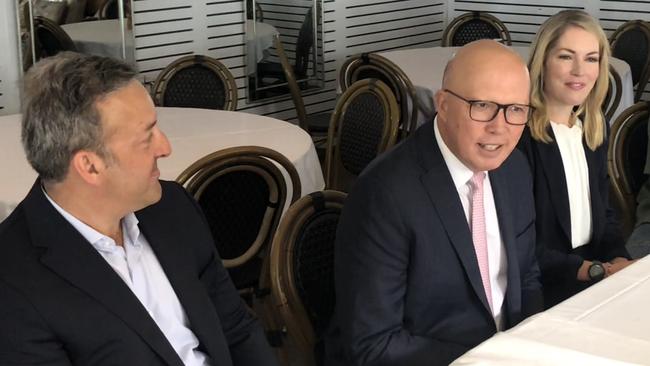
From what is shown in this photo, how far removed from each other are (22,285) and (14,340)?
0.10 m

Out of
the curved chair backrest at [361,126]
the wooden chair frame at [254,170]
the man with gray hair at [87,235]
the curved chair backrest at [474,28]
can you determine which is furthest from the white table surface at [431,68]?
the man with gray hair at [87,235]

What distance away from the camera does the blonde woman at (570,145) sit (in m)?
3.11

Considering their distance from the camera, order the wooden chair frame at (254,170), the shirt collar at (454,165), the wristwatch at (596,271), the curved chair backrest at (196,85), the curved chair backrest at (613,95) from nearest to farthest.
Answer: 1. the shirt collar at (454,165)
2. the wristwatch at (596,271)
3. the wooden chair frame at (254,170)
4. the curved chair backrest at (196,85)
5. the curved chair backrest at (613,95)

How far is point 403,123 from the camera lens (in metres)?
5.34

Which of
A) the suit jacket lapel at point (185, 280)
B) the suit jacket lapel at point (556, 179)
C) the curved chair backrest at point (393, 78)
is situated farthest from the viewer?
the curved chair backrest at point (393, 78)

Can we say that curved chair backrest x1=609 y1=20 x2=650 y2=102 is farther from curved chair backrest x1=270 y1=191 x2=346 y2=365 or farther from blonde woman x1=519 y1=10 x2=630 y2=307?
curved chair backrest x1=270 y1=191 x2=346 y2=365

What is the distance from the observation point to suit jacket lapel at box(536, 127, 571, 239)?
311 centimetres

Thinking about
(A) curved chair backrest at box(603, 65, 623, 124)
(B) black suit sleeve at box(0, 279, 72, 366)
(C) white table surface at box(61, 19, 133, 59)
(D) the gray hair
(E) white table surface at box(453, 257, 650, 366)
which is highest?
(D) the gray hair

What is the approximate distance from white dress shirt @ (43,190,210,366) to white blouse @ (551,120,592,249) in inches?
57.4

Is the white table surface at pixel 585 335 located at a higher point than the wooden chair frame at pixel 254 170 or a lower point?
higher

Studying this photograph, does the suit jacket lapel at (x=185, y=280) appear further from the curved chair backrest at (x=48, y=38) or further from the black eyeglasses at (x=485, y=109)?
the curved chair backrest at (x=48, y=38)

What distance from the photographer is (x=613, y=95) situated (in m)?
5.63

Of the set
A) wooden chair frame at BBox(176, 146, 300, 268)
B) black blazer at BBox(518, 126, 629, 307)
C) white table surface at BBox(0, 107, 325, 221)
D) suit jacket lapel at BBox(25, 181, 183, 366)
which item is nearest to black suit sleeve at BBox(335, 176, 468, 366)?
suit jacket lapel at BBox(25, 181, 183, 366)

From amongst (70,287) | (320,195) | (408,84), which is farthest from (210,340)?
(408,84)
